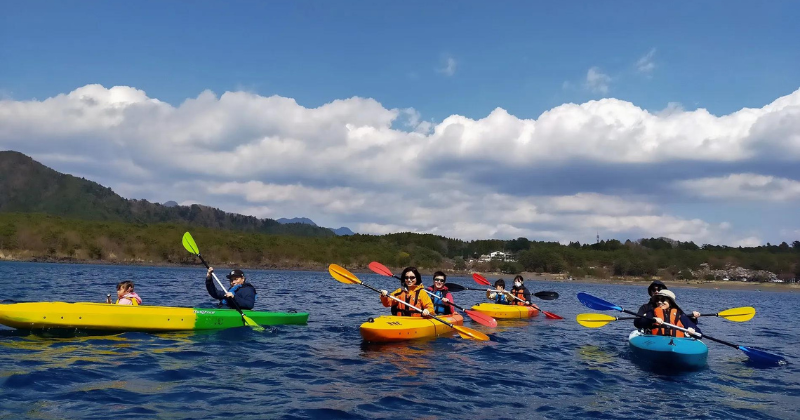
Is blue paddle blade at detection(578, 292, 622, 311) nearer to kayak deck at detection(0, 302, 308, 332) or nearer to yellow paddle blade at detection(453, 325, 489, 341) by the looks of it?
yellow paddle blade at detection(453, 325, 489, 341)

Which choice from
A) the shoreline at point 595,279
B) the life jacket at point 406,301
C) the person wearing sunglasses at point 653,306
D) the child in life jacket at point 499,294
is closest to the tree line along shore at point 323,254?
the shoreline at point 595,279

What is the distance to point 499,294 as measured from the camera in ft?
66.5

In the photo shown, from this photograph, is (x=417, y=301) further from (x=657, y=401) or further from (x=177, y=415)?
(x=177, y=415)

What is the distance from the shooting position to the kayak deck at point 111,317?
33.6 feet

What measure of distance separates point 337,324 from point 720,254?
385 ft

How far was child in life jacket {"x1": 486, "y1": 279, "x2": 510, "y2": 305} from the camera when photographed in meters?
20.1

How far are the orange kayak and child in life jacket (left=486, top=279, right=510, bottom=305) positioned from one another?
7.71 metres

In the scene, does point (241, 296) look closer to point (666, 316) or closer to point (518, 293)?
point (666, 316)

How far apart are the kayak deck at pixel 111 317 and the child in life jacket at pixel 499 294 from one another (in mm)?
9925

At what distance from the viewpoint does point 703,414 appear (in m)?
7.36

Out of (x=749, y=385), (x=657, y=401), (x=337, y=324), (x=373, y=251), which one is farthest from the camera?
(x=373, y=251)

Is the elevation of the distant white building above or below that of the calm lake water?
above

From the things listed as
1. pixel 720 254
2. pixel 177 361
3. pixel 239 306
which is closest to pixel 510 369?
pixel 177 361

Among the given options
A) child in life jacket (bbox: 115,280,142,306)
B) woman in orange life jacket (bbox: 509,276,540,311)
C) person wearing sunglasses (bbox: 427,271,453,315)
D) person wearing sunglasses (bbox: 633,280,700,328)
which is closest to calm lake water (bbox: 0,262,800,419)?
person wearing sunglasses (bbox: 633,280,700,328)
